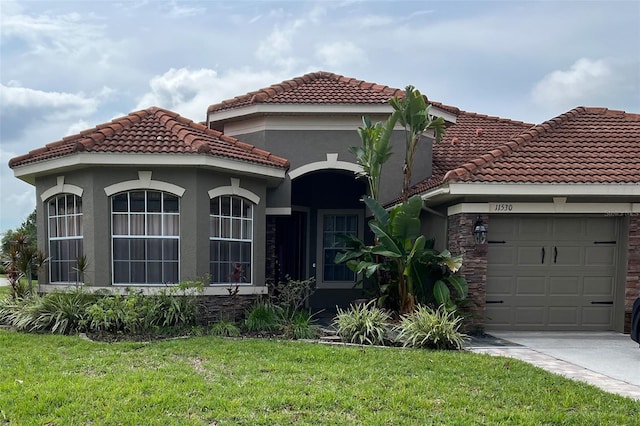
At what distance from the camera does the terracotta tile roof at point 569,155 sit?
898 centimetres

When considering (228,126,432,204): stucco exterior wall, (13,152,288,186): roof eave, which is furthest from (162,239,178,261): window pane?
(228,126,432,204): stucco exterior wall

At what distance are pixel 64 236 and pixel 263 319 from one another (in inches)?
194

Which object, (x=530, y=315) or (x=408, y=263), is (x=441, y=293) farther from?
(x=530, y=315)

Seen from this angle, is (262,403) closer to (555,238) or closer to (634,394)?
(634,394)

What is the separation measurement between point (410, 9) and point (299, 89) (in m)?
3.81

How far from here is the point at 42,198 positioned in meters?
10.3

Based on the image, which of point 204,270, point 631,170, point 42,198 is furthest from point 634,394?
point 42,198

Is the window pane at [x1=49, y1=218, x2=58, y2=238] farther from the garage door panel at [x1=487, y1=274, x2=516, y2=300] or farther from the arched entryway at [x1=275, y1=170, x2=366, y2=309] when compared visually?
the garage door panel at [x1=487, y1=274, x2=516, y2=300]

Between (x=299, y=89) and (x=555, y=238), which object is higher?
(x=299, y=89)

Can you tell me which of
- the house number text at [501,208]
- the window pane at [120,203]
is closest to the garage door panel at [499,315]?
the house number text at [501,208]

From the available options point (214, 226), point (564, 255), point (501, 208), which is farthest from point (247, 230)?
point (564, 255)

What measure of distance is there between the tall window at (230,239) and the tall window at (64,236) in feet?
9.48

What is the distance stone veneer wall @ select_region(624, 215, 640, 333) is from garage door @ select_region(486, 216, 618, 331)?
292 mm

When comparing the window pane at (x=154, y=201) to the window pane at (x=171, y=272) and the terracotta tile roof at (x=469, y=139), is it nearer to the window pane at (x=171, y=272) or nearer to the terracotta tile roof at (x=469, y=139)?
the window pane at (x=171, y=272)
